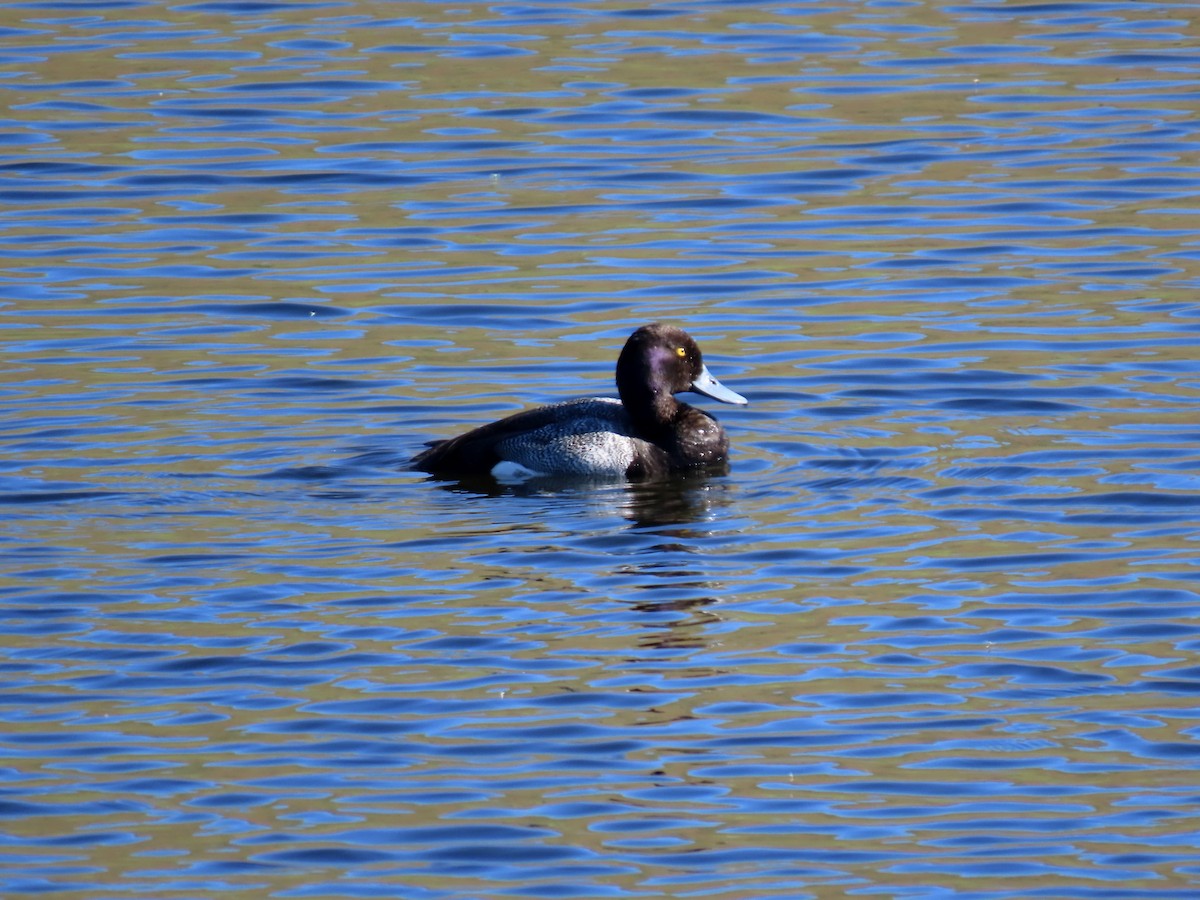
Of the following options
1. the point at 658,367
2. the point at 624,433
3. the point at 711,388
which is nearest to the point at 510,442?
the point at 624,433

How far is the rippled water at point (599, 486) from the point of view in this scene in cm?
717

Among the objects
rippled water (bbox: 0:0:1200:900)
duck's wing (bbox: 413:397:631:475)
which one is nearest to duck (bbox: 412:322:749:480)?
duck's wing (bbox: 413:397:631:475)

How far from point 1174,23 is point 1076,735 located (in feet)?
51.4

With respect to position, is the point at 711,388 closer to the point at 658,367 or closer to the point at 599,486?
the point at 658,367

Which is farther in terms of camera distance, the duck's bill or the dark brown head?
the duck's bill

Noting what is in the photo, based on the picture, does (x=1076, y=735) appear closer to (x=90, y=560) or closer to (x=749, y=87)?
(x=90, y=560)

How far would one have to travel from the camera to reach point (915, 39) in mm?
21750

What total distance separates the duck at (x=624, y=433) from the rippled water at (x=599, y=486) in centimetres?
18

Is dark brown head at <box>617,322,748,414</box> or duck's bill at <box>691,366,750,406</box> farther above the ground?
dark brown head at <box>617,322,748,414</box>

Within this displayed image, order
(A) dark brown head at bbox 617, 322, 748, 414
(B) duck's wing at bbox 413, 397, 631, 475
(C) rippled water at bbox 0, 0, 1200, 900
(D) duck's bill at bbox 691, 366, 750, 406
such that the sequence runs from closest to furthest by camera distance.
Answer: (C) rippled water at bbox 0, 0, 1200, 900, (B) duck's wing at bbox 413, 397, 631, 475, (A) dark brown head at bbox 617, 322, 748, 414, (D) duck's bill at bbox 691, 366, 750, 406

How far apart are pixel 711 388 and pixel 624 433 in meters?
0.65

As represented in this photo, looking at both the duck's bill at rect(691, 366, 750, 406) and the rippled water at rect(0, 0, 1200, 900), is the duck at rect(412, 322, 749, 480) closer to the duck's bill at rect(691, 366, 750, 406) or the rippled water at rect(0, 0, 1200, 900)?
the duck's bill at rect(691, 366, 750, 406)

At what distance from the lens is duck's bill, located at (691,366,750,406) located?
12.3 meters

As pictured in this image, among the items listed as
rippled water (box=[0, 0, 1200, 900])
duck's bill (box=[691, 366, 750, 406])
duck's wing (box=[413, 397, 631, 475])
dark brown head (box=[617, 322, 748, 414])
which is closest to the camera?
rippled water (box=[0, 0, 1200, 900])
